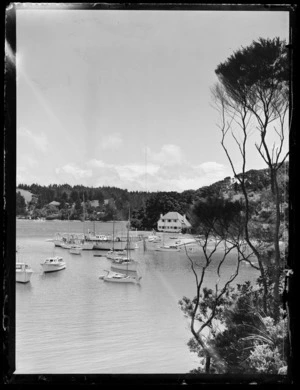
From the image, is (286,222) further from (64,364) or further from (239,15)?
(64,364)

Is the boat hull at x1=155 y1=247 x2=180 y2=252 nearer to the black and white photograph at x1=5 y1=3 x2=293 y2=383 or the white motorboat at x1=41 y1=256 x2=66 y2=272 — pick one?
the black and white photograph at x1=5 y1=3 x2=293 y2=383

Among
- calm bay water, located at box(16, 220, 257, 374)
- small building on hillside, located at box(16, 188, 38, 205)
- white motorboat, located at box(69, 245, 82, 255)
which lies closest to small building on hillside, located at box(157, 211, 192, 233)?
calm bay water, located at box(16, 220, 257, 374)

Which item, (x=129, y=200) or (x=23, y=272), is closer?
(x=23, y=272)

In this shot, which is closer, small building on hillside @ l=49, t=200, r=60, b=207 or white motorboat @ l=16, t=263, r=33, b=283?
white motorboat @ l=16, t=263, r=33, b=283

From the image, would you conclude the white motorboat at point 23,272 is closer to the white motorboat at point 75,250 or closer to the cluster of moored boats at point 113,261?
the cluster of moored boats at point 113,261

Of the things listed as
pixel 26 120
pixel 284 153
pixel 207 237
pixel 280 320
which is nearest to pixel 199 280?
pixel 207 237

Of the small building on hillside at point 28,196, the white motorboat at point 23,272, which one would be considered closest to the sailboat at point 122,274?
the white motorboat at point 23,272

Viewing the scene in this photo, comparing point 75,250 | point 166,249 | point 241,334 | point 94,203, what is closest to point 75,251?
point 75,250

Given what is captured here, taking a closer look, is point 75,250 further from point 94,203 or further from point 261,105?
point 261,105
